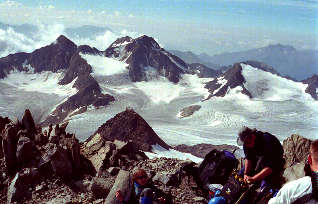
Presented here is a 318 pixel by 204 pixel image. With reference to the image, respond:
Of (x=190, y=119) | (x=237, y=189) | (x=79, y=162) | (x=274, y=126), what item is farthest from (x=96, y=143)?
(x=190, y=119)

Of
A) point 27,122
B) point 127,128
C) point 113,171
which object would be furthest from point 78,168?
point 127,128

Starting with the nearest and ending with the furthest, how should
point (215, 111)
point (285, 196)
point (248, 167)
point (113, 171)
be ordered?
point (285, 196) → point (248, 167) → point (113, 171) → point (215, 111)

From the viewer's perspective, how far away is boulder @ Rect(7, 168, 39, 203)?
14.1m

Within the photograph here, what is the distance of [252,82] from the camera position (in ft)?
656

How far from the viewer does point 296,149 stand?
15.3 metres

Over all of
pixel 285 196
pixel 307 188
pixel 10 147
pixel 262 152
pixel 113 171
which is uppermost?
pixel 307 188

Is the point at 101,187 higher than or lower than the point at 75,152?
lower

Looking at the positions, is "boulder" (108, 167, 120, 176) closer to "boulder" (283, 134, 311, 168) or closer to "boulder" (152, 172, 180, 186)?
"boulder" (152, 172, 180, 186)

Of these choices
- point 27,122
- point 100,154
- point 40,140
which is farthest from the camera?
point 27,122

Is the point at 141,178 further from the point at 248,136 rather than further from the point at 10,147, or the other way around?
the point at 10,147

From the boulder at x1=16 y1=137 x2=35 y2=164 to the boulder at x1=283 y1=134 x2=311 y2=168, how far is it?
12.2m

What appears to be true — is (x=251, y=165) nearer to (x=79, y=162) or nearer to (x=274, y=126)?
(x=79, y=162)

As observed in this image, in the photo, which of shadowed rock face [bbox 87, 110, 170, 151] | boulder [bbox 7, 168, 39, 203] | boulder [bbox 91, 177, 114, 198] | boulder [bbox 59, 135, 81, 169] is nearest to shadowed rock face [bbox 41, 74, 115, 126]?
shadowed rock face [bbox 87, 110, 170, 151]

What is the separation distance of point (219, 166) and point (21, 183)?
8.87 m
